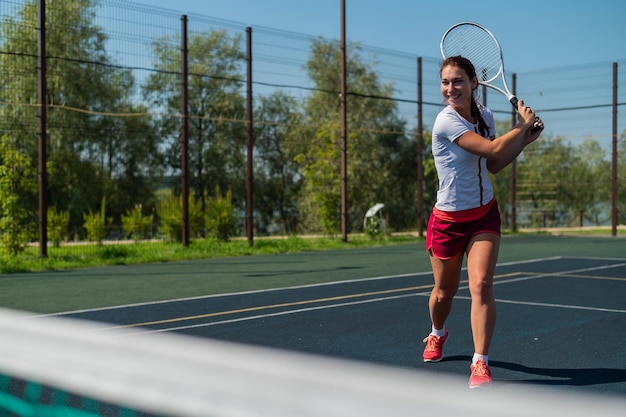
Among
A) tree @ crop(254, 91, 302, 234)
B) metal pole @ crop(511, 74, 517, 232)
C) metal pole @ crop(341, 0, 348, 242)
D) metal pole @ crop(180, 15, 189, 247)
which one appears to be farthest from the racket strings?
tree @ crop(254, 91, 302, 234)

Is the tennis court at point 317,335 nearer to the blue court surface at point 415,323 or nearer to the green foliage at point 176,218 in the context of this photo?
the blue court surface at point 415,323

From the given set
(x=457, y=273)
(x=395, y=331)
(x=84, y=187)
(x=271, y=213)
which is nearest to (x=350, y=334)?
(x=395, y=331)

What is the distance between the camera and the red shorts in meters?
5.56

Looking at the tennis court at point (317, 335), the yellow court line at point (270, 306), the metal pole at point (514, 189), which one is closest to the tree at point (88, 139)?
the tennis court at point (317, 335)

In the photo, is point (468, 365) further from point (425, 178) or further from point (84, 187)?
point (425, 178)

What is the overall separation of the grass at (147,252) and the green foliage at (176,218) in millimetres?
498

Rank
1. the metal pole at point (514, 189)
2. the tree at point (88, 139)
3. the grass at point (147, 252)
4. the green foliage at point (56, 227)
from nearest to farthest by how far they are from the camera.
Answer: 1. the grass at point (147, 252)
2. the green foliage at point (56, 227)
3. the tree at point (88, 139)
4. the metal pole at point (514, 189)

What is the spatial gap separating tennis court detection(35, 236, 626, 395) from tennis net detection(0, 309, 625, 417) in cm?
407

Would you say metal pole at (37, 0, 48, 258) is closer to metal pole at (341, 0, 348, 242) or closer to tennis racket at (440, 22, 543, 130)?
metal pole at (341, 0, 348, 242)

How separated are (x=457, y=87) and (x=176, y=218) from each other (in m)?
15.7

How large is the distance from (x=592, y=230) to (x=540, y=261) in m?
15.4

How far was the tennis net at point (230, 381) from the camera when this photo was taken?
1.43m

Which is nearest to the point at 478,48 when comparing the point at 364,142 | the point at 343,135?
the point at 343,135

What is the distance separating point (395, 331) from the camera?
789cm
